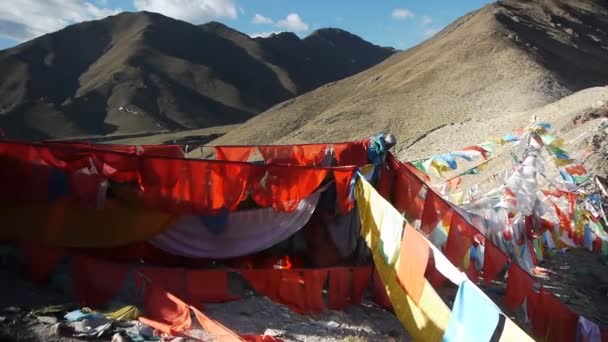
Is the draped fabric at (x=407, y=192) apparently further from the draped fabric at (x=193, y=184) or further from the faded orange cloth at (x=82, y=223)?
the faded orange cloth at (x=82, y=223)

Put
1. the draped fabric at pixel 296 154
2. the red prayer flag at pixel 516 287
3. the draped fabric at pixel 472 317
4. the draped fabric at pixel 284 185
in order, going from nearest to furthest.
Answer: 1. the draped fabric at pixel 472 317
2. the red prayer flag at pixel 516 287
3. the draped fabric at pixel 284 185
4. the draped fabric at pixel 296 154

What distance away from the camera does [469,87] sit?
38812 mm

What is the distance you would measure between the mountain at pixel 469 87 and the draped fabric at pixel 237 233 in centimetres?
1789

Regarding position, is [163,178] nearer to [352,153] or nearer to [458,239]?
[352,153]

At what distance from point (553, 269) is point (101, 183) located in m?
8.32

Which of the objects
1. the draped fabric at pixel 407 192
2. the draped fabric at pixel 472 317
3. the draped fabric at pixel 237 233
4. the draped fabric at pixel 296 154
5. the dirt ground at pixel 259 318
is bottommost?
the dirt ground at pixel 259 318

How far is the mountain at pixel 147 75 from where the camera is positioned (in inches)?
3346

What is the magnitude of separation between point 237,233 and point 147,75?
3900 inches

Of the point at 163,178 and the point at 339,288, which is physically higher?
the point at 163,178

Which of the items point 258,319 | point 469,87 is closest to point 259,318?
point 258,319

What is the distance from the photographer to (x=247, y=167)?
23.2 feet

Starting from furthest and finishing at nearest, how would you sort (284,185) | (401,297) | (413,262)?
(284,185)
(401,297)
(413,262)

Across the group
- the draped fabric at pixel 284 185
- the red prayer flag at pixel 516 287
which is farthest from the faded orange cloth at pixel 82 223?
the red prayer flag at pixel 516 287

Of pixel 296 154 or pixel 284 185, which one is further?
pixel 296 154
